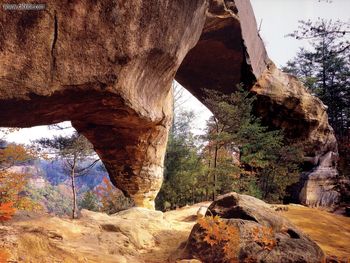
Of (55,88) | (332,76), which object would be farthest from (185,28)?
(332,76)

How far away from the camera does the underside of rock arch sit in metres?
3.92

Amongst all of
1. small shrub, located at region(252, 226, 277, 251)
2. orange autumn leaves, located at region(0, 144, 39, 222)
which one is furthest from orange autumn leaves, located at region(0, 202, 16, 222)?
orange autumn leaves, located at region(0, 144, 39, 222)

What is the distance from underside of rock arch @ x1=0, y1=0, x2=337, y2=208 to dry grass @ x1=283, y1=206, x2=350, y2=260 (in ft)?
16.5

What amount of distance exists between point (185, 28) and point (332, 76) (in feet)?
75.8

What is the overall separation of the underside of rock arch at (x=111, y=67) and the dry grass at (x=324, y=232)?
16.5ft

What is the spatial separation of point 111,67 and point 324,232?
287 inches

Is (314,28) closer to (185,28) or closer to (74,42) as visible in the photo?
(185,28)

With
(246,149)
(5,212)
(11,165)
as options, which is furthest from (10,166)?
(246,149)

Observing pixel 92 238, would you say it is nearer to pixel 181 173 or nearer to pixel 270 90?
pixel 181 173

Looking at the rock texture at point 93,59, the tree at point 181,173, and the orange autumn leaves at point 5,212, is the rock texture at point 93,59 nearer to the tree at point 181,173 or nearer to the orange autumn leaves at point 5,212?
the orange autumn leaves at point 5,212

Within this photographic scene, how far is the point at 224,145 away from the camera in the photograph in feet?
35.6

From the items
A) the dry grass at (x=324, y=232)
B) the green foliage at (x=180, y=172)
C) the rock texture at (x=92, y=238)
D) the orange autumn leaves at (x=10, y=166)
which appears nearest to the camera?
the rock texture at (x=92, y=238)

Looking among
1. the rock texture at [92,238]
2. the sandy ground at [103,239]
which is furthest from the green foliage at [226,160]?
the rock texture at [92,238]

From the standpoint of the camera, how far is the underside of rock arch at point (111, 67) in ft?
12.8
